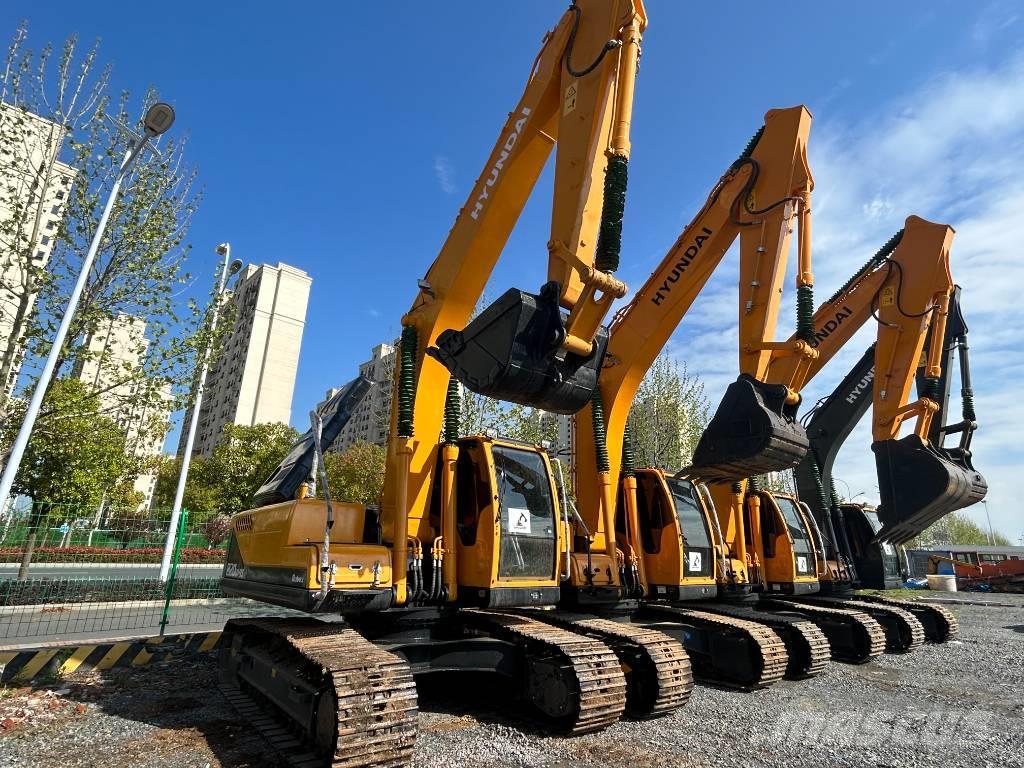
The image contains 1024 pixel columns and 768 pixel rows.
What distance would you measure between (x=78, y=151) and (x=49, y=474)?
1102cm

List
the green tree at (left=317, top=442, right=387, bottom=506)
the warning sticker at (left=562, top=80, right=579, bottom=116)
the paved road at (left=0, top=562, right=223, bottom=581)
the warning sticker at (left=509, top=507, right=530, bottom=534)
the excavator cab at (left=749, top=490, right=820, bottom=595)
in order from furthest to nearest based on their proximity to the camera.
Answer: the green tree at (left=317, top=442, right=387, bottom=506)
the excavator cab at (left=749, top=490, right=820, bottom=595)
the paved road at (left=0, top=562, right=223, bottom=581)
the warning sticker at (left=562, top=80, right=579, bottom=116)
the warning sticker at (left=509, top=507, right=530, bottom=534)

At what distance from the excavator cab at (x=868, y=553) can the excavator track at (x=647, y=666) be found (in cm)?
864

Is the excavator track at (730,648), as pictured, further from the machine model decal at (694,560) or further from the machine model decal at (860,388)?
the machine model decal at (860,388)

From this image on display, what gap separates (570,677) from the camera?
537 centimetres

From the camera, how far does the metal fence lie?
9398 millimetres

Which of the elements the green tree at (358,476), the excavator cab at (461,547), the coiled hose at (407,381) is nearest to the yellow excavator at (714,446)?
the excavator cab at (461,547)

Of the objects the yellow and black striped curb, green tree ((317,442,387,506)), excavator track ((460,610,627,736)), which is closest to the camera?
excavator track ((460,610,627,736))

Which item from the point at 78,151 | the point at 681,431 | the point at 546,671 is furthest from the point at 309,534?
the point at 681,431

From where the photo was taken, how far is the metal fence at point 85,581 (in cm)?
940

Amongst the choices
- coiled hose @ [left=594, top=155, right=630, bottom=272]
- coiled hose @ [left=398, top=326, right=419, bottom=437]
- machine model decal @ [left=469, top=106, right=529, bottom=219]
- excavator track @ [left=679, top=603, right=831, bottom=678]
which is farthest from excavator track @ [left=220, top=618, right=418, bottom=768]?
excavator track @ [left=679, top=603, right=831, bottom=678]

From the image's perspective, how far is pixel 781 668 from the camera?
751cm

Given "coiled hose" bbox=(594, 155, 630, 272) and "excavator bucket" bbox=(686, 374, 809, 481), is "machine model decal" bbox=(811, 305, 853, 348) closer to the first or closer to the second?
"excavator bucket" bbox=(686, 374, 809, 481)

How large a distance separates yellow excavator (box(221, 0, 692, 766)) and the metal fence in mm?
4010

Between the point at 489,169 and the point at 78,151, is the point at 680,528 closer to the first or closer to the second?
the point at 489,169
